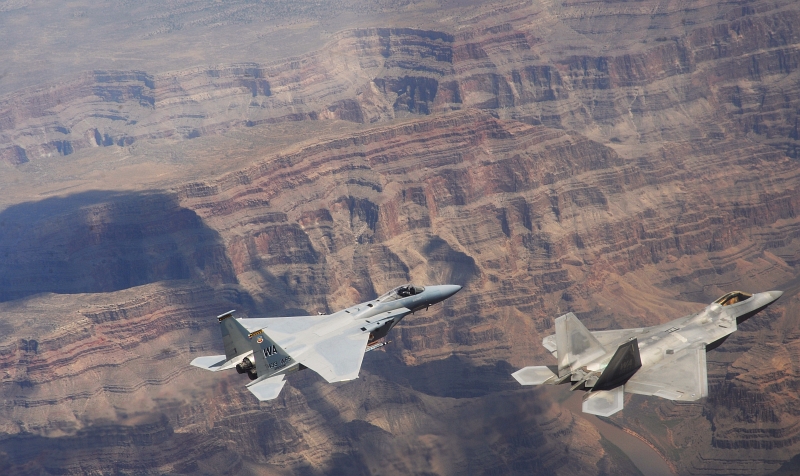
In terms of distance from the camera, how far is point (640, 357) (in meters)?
77.9

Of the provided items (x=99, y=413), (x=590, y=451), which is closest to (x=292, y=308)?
(x=99, y=413)

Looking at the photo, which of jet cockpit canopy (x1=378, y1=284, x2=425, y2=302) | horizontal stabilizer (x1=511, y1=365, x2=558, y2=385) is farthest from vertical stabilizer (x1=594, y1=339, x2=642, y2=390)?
jet cockpit canopy (x1=378, y1=284, x2=425, y2=302)

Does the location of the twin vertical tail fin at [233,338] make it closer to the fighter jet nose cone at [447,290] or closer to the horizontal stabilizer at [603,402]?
the fighter jet nose cone at [447,290]

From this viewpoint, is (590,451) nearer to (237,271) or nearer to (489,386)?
(489,386)

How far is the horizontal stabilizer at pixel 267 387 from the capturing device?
80.1m

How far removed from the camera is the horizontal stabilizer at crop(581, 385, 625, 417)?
72938 mm

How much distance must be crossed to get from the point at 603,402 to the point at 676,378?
20.0ft

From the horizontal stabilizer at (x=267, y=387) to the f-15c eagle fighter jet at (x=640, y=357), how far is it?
58.7ft

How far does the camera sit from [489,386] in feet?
573

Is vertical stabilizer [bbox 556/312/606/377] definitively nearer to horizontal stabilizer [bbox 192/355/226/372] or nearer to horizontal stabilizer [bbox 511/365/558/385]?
horizontal stabilizer [bbox 511/365/558/385]

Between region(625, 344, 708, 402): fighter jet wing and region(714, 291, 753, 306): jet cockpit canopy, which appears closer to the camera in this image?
region(625, 344, 708, 402): fighter jet wing

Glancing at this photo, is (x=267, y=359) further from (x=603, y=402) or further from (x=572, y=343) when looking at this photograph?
(x=603, y=402)

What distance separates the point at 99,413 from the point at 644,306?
10016cm

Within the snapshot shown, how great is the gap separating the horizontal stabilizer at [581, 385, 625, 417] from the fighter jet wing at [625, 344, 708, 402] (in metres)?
1.18
